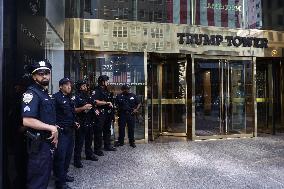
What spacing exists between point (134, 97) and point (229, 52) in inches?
124

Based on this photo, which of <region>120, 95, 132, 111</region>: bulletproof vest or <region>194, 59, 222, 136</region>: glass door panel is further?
<region>194, 59, 222, 136</region>: glass door panel

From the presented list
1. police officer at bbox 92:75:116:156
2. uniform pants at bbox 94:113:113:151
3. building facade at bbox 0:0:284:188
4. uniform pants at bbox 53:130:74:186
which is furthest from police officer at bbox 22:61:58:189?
building facade at bbox 0:0:284:188

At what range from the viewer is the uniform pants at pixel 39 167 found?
12.0ft

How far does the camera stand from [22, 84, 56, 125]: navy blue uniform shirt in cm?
362

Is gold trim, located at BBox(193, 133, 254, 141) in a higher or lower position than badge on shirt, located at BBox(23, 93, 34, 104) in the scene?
lower

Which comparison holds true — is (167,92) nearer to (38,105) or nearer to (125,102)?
(125,102)

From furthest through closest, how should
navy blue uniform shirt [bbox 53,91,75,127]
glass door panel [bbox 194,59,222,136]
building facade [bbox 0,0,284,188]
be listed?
glass door panel [bbox 194,59,222,136] < building facade [bbox 0,0,284,188] < navy blue uniform shirt [bbox 53,91,75,127]

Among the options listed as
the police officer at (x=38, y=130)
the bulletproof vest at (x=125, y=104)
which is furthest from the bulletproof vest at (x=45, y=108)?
the bulletproof vest at (x=125, y=104)

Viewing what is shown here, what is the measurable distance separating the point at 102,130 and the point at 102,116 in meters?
0.43

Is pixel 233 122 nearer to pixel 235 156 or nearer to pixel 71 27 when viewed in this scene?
pixel 235 156

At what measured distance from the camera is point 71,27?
8.73 metres

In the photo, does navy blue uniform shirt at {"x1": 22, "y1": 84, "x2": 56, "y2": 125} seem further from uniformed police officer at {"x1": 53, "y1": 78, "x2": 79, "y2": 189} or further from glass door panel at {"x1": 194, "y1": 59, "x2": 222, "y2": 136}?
glass door panel at {"x1": 194, "y1": 59, "x2": 222, "y2": 136}

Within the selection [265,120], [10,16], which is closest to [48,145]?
[10,16]

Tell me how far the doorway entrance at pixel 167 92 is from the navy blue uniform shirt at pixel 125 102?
1247 mm
